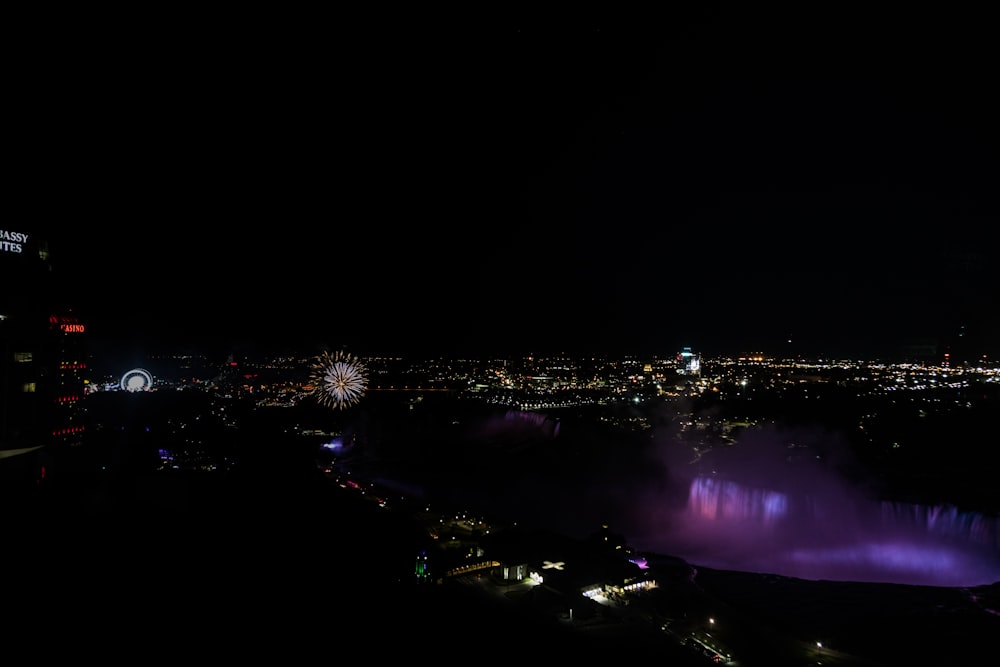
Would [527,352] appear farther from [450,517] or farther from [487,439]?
[450,517]

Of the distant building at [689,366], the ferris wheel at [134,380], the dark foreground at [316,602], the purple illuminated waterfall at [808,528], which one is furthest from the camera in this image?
the distant building at [689,366]

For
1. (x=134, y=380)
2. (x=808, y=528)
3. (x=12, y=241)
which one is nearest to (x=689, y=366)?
(x=808, y=528)

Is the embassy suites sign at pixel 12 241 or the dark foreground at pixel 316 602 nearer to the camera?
the dark foreground at pixel 316 602

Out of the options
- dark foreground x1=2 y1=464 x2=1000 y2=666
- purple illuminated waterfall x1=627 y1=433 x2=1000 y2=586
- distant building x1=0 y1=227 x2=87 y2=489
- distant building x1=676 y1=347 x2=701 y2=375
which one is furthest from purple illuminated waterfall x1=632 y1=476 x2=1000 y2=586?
distant building x1=676 y1=347 x2=701 y2=375

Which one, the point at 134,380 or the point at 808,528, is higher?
the point at 134,380

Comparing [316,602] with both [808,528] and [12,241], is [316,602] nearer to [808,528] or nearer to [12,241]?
[12,241]

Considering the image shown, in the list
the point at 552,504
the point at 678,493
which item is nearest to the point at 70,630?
the point at 552,504

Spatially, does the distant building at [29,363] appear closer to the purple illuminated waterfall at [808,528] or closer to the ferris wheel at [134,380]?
the purple illuminated waterfall at [808,528]

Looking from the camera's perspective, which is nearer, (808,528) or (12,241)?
(12,241)

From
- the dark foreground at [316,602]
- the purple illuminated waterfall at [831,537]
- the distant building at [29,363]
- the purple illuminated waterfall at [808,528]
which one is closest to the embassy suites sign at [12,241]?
the distant building at [29,363]
